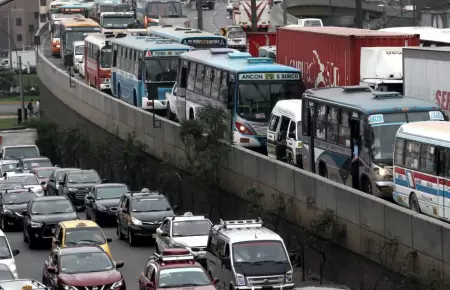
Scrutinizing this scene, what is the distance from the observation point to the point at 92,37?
6588 centimetres

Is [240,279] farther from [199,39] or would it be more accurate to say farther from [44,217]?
[199,39]

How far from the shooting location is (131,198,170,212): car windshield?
34062 mm

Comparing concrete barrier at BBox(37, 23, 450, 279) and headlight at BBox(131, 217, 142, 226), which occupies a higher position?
concrete barrier at BBox(37, 23, 450, 279)

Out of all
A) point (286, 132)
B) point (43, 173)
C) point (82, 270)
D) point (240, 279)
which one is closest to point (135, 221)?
point (286, 132)

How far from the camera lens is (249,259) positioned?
2447cm

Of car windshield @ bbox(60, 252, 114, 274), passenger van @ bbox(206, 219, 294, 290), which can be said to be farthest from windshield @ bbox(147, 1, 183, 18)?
passenger van @ bbox(206, 219, 294, 290)

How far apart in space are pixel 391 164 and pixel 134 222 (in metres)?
8.34

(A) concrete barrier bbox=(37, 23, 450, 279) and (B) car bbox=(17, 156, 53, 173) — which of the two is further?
(B) car bbox=(17, 156, 53, 173)

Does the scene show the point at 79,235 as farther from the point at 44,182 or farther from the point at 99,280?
the point at 44,182

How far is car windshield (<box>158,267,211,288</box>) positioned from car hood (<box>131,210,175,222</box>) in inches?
388

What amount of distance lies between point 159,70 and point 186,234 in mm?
21486

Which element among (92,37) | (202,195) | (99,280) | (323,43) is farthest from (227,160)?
(92,37)

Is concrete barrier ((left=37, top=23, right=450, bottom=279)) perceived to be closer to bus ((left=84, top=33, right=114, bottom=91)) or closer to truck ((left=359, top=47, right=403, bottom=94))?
truck ((left=359, top=47, right=403, bottom=94))

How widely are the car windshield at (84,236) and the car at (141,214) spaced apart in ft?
11.5
